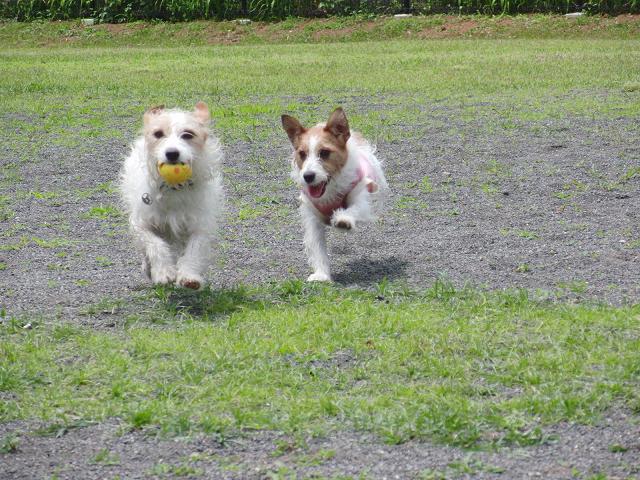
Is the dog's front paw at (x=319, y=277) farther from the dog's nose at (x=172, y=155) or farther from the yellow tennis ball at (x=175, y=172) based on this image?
the dog's nose at (x=172, y=155)

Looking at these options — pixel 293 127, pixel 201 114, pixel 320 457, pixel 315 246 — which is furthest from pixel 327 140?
pixel 320 457

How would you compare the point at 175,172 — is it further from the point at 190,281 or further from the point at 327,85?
the point at 327,85

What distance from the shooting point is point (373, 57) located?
71.3 feet

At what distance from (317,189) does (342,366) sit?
7.30ft

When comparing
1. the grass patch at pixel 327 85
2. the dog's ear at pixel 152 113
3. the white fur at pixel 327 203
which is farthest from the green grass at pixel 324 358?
the grass patch at pixel 327 85

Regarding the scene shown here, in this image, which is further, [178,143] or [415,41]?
[415,41]

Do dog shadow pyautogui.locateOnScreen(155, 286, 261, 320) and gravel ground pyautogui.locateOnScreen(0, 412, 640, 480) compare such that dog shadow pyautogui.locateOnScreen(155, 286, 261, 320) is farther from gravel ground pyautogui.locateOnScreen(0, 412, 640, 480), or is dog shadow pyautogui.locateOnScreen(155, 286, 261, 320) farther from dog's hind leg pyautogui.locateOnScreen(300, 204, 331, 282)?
→ gravel ground pyautogui.locateOnScreen(0, 412, 640, 480)

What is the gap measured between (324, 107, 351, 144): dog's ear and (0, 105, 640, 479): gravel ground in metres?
0.89

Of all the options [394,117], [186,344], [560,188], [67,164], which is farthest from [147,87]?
[186,344]

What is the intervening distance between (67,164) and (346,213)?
4851mm

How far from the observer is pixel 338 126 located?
7.24m

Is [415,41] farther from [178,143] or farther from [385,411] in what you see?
[385,411]

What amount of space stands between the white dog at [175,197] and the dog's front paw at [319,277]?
667 mm

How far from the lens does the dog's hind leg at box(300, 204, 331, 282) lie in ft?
23.0
